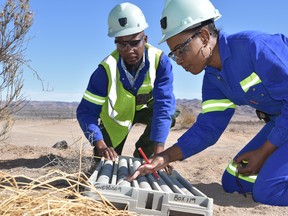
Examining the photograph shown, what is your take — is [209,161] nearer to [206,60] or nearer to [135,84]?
[135,84]

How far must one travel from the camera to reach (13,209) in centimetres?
216

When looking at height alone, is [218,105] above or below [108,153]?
above

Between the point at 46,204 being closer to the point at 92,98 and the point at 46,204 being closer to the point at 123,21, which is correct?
the point at 92,98

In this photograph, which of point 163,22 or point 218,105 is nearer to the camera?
point 163,22

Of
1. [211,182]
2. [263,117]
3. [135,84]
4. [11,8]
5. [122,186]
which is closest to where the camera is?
[122,186]

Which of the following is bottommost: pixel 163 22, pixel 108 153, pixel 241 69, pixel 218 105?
pixel 108 153

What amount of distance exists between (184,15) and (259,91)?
776mm

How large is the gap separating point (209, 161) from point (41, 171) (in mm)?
2174

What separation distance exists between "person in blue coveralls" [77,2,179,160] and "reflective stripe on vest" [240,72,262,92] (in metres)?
1.47

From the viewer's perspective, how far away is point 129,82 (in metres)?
4.79

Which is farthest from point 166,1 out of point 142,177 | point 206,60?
point 142,177

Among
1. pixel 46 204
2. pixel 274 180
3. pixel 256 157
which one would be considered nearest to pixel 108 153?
pixel 256 157

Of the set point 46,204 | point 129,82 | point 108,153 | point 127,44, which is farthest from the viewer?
point 129,82

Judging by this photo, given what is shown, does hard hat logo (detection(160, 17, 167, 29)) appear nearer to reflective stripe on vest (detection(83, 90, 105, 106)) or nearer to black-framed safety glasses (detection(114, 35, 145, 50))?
black-framed safety glasses (detection(114, 35, 145, 50))
